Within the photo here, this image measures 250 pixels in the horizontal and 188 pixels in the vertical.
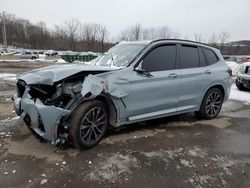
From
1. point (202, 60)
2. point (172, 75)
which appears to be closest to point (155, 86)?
point (172, 75)

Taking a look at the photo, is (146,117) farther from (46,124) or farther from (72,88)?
(46,124)

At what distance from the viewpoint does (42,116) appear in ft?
10.2

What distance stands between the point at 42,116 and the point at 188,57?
3197mm

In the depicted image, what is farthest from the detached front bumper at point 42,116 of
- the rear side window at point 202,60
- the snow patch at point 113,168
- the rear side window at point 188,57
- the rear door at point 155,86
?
the rear side window at point 202,60

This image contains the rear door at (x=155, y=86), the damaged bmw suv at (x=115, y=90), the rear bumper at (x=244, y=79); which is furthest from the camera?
the rear bumper at (x=244, y=79)

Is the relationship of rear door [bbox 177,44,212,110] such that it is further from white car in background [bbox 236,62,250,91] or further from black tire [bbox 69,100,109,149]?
white car in background [bbox 236,62,250,91]

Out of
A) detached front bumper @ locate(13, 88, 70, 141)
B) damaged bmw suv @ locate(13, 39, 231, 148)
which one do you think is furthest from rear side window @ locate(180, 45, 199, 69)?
detached front bumper @ locate(13, 88, 70, 141)

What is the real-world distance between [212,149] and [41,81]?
9.97 feet

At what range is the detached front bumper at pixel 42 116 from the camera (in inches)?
122

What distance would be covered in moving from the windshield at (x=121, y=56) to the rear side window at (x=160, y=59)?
0.25 m

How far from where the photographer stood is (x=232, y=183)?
2783 mm

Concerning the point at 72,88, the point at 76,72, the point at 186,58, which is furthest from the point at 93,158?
the point at 186,58

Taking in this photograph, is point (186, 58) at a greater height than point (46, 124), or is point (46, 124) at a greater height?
point (186, 58)

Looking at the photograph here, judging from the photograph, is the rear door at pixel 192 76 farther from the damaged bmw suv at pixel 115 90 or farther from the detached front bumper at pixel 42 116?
the detached front bumper at pixel 42 116
